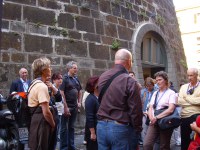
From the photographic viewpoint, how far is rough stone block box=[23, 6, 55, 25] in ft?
25.4

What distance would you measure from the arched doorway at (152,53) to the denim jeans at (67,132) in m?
5.41

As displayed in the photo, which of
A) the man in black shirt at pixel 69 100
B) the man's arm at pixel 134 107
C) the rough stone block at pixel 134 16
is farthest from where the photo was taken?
the rough stone block at pixel 134 16

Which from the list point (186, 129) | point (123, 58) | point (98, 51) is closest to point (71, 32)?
point (98, 51)

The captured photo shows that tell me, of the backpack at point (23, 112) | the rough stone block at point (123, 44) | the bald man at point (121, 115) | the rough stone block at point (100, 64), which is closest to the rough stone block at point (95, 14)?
the rough stone block at point (123, 44)

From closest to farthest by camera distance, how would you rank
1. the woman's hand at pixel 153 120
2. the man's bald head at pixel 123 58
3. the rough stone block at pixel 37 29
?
1. the man's bald head at pixel 123 58
2. the woman's hand at pixel 153 120
3. the rough stone block at pixel 37 29

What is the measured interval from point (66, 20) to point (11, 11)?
1548mm

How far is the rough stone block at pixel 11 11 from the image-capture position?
7.43m

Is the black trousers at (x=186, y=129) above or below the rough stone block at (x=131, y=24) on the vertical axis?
below

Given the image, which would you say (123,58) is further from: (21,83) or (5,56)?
(5,56)

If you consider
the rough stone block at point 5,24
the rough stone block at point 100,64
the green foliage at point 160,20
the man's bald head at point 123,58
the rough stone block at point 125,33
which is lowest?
the man's bald head at point 123,58

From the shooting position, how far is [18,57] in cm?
738

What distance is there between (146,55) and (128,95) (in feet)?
26.9

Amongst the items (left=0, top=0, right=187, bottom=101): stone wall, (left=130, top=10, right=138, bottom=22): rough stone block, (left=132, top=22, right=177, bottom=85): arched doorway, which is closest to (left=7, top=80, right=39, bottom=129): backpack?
(left=0, top=0, right=187, bottom=101): stone wall

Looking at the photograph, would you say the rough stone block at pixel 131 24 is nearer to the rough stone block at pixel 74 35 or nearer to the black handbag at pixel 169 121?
the rough stone block at pixel 74 35
